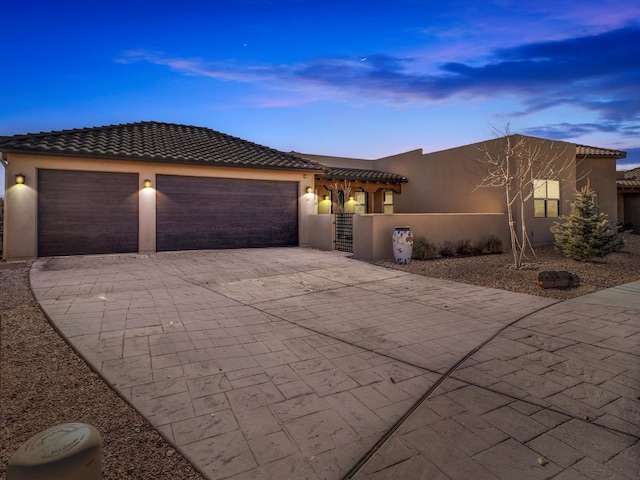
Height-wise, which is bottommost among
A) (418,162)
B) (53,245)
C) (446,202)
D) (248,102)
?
(53,245)

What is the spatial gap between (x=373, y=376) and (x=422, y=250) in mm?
8344

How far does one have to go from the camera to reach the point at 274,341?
4.43m

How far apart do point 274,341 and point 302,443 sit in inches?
80.2

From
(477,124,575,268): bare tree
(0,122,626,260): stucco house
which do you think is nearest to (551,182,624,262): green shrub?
(477,124,575,268): bare tree

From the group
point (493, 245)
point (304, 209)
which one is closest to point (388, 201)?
point (304, 209)

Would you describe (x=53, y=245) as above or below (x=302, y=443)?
above

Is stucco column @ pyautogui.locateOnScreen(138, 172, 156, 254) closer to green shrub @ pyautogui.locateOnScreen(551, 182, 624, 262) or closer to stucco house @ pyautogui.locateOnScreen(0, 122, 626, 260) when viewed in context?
stucco house @ pyautogui.locateOnScreen(0, 122, 626, 260)

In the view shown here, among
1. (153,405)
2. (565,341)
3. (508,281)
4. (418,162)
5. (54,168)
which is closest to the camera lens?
(153,405)

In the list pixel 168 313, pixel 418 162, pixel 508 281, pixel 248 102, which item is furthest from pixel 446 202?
pixel 168 313

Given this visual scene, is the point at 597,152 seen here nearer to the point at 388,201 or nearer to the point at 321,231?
the point at 388,201

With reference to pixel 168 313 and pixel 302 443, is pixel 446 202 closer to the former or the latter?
pixel 168 313

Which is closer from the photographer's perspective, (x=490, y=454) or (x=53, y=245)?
(x=490, y=454)

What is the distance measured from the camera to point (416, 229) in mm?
11742

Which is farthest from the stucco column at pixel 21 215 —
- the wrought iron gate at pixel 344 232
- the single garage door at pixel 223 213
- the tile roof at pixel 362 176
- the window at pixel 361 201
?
the window at pixel 361 201
